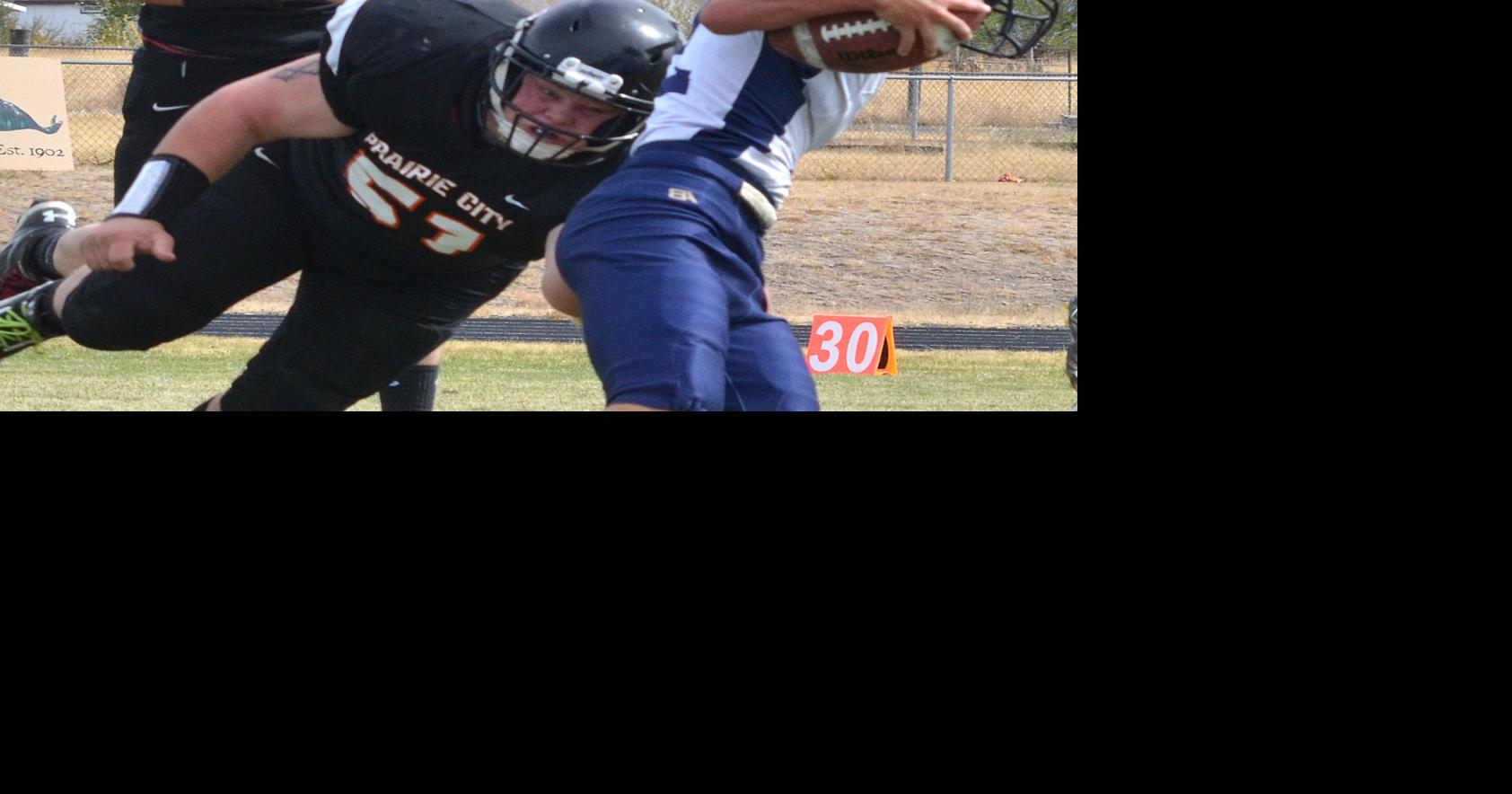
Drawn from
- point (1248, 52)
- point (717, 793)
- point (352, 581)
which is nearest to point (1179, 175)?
point (1248, 52)

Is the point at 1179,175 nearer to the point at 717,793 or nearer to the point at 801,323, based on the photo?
the point at 801,323

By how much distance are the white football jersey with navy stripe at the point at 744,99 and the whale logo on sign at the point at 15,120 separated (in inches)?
38.3

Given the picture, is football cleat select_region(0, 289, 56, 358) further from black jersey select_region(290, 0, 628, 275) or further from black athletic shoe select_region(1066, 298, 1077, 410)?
black athletic shoe select_region(1066, 298, 1077, 410)

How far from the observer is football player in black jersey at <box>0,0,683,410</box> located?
7.50 feet

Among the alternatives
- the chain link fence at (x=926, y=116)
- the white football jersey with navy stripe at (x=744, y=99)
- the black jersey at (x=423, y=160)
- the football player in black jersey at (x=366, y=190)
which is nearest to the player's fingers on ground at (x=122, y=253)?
the football player in black jersey at (x=366, y=190)

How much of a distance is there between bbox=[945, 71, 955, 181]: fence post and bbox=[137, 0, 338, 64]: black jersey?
922 mm

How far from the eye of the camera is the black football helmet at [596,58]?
88.0 inches

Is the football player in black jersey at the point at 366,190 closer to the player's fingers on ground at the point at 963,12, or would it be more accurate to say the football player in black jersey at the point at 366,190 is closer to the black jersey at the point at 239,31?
the black jersey at the point at 239,31

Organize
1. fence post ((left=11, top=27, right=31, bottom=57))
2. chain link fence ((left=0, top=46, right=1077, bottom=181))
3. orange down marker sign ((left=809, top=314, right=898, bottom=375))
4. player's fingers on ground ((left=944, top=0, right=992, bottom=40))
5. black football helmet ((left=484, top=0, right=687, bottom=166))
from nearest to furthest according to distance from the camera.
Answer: player's fingers on ground ((left=944, top=0, right=992, bottom=40)), black football helmet ((left=484, top=0, right=687, bottom=166)), chain link fence ((left=0, top=46, right=1077, bottom=181)), fence post ((left=11, top=27, right=31, bottom=57)), orange down marker sign ((left=809, top=314, right=898, bottom=375))

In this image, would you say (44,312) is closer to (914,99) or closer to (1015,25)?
(914,99)

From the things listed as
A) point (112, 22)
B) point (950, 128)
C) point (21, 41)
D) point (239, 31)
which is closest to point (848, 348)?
point (950, 128)

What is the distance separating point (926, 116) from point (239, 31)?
3.49 feet

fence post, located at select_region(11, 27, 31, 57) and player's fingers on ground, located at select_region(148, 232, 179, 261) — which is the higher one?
fence post, located at select_region(11, 27, 31, 57)

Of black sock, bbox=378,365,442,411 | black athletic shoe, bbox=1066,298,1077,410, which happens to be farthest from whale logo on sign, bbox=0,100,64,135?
black athletic shoe, bbox=1066,298,1077,410
